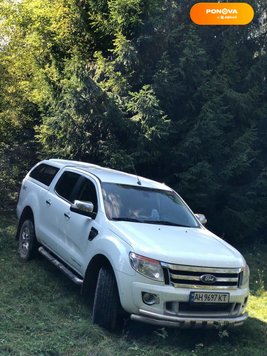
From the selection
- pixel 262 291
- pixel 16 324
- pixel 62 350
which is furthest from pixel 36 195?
pixel 262 291

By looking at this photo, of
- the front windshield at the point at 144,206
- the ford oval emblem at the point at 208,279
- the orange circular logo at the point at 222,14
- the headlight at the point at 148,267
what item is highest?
the orange circular logo at the point at 222,14

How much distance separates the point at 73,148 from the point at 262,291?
5067 millimetres

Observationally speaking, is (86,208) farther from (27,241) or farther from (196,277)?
(27,241)

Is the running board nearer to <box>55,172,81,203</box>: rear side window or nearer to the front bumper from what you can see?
<box>55,172,81,203</box>: rear side window

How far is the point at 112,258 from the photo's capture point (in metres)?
4.71

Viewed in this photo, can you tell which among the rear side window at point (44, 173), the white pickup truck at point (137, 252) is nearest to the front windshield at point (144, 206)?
the white pickup truck at point (137, 252)

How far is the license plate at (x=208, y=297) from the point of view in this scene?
4473 millimetres

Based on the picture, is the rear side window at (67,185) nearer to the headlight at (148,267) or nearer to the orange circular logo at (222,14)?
the headlight at (148,267)

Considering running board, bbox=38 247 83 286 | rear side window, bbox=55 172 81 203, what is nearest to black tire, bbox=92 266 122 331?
running board, bbox=38 247 83 286

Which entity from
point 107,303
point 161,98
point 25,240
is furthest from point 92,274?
point 161,98

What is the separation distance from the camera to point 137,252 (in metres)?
4.54

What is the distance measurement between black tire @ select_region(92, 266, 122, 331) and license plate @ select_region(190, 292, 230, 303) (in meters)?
0.79

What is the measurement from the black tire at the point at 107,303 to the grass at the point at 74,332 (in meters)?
0.10

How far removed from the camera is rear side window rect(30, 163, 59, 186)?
7137mm
